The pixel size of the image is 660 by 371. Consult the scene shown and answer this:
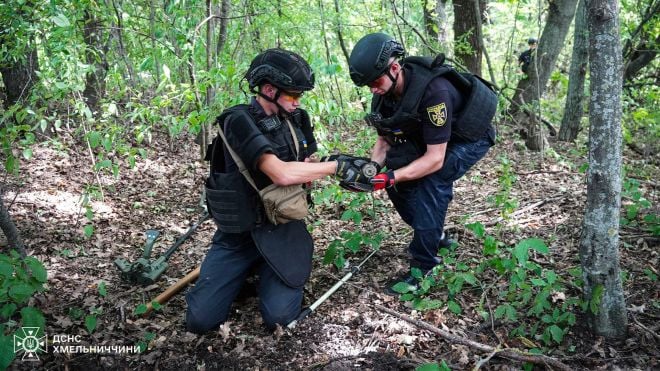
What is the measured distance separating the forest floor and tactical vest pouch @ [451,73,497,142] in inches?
39.2

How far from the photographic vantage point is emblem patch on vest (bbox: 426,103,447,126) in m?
3.37

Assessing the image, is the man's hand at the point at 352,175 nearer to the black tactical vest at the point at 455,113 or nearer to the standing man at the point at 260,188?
the standing man at the point at 260,188

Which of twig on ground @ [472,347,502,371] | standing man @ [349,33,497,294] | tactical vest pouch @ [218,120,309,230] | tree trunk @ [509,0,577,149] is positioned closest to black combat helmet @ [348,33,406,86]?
standing man @ [349,33,497,294]

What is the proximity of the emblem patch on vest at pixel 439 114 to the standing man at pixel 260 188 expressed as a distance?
71 cm

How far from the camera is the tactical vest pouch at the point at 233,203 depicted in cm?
334

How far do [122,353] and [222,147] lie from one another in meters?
1.55

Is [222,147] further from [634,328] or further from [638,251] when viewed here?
[638,251]

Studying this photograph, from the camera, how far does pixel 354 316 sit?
333 centimetres

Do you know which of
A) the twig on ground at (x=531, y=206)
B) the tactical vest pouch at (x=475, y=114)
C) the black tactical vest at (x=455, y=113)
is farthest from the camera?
the twig on ground at (x=531, y=206)

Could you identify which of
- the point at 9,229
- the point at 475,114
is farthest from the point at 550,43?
the point at 9,229

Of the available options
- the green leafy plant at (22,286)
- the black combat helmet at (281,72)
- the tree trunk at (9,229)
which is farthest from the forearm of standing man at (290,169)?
Result: the tree trunk at (9,229)

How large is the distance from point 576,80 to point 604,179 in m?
5.66

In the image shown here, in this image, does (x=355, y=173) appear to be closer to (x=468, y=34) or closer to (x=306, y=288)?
(x=306, y=288)

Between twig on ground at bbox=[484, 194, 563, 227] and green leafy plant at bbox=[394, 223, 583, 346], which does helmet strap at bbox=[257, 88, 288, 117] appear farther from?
twig on ground at bbox=[484, 194, 563, 227]
